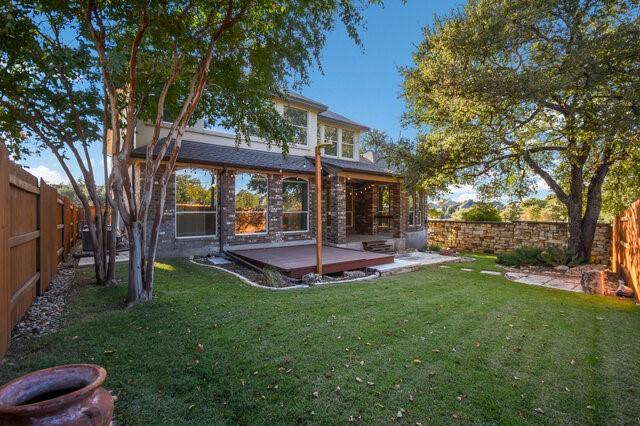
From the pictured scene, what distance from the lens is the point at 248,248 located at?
10930 millimetres

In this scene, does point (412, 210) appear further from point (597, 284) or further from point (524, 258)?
point (597, 284)

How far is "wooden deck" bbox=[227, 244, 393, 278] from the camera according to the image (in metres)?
7.96

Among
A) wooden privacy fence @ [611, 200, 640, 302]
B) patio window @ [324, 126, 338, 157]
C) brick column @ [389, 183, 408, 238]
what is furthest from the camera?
patio window @ [324, 126, 338, 157]

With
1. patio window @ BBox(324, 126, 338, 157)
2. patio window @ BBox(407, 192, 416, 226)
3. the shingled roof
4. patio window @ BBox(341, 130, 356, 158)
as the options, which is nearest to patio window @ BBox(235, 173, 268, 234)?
the shingled roof

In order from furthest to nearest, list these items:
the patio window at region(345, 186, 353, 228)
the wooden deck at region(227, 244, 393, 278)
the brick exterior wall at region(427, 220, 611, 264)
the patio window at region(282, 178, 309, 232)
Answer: the patio window at region(345, 186, 353, 228) < the patio window at region(282, 178, 309, 232) < the brick exterior wall at region(427, 220, 611, 264) < the wooden deck at region(227, 244, 393, 278)

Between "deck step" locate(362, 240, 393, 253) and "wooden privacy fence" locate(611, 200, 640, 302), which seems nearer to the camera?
"wooden privacy fence" locate(611, 200, 640, 302)

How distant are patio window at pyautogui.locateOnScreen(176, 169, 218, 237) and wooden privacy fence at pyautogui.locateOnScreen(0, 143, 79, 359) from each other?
3.49 meters

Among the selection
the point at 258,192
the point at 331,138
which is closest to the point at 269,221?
the point at 258,192

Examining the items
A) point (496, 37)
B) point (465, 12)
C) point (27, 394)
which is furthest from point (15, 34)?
point (465, 12)

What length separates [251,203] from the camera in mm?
11180

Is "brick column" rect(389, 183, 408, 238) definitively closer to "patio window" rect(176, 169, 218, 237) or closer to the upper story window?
the upper story window

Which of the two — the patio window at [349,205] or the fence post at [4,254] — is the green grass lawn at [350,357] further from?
the patio window at [349,205]

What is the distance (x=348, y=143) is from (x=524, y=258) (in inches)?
356

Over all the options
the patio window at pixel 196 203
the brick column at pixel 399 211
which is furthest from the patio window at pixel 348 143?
the patio window at pixel 196 203
